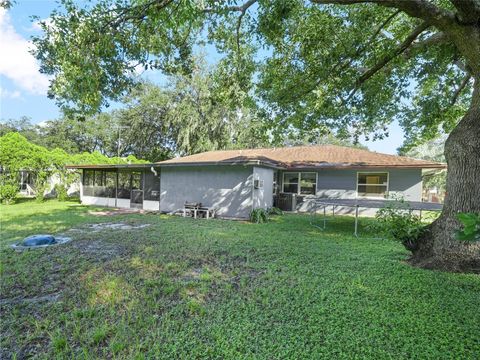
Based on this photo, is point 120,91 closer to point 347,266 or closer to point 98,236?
point 98,236

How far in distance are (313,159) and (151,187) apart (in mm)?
9553

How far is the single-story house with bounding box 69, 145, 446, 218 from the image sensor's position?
12172 millimetres

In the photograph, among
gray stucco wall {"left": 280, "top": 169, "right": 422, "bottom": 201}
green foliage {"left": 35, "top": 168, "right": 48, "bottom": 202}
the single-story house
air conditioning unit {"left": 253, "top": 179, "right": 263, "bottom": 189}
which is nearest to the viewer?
air conditioning unit {"left": 253, "top": 179, "right": 263, "bottom": 189}

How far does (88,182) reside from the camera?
17906 mm

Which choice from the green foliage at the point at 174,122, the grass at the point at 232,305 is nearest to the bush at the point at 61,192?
the green foliage at the point at 174,122

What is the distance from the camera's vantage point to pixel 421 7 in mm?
4590

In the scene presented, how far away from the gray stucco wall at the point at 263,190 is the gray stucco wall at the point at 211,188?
27cm

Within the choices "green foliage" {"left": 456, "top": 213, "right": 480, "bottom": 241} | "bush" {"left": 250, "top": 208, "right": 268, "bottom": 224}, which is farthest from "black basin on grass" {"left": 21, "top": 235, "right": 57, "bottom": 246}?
"green foliage" {"left": 456, "top": 213, "right": 480, "bottom": 241}

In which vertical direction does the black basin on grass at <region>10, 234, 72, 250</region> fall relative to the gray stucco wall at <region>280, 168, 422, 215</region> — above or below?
below

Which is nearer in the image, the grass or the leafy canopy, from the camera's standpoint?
the grass

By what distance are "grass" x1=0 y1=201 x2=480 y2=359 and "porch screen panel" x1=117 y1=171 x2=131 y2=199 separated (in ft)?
33.1

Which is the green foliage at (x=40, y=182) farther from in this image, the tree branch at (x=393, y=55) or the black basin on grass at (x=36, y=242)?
the tree branch at (x=393, y=55)

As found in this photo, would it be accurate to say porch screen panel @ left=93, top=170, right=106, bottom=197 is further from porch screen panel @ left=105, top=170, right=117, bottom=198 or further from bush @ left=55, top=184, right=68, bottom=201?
bush @ left=55, top=184, right=68, bottom=201

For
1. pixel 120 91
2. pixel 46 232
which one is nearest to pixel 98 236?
pixel 46 232
